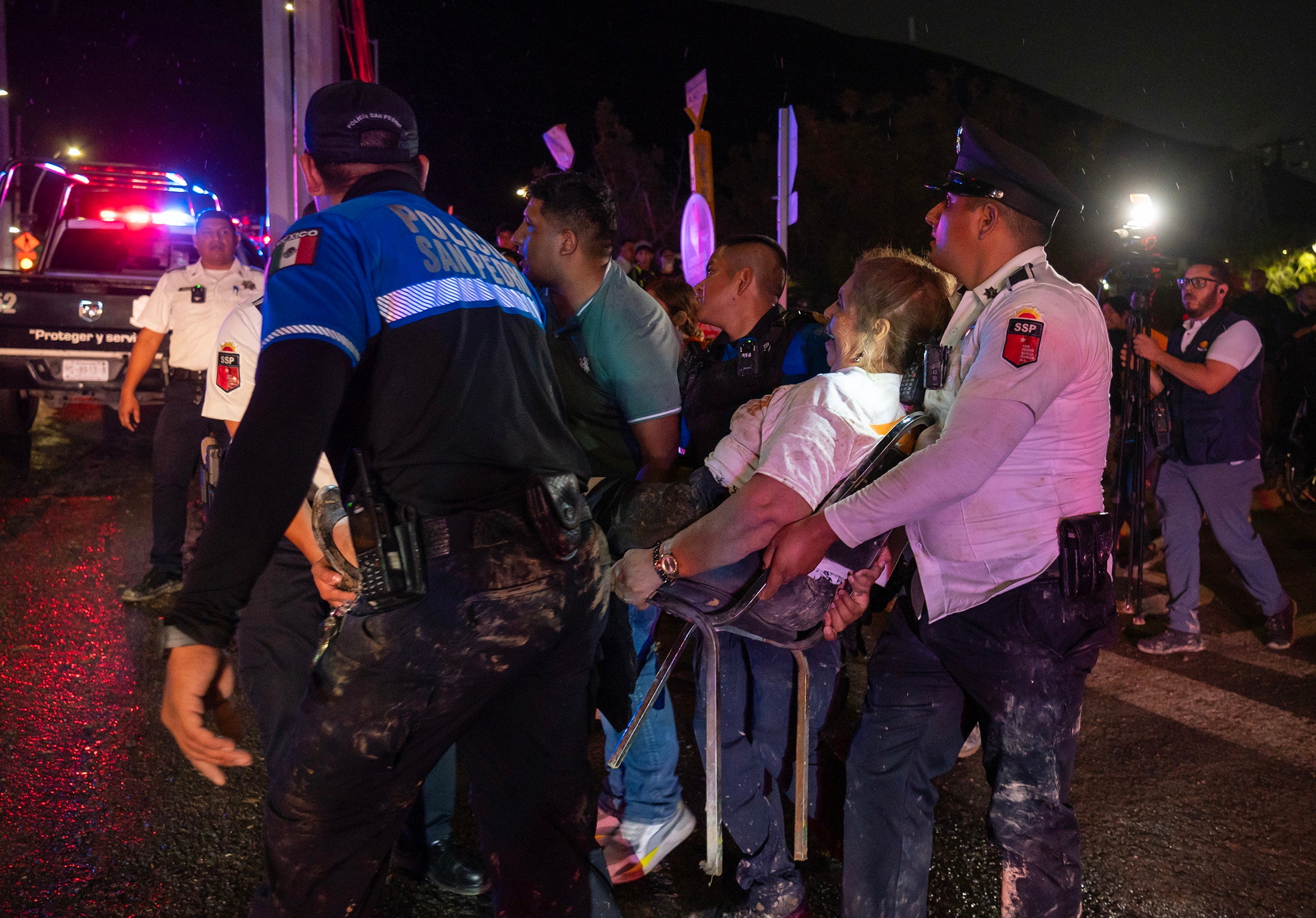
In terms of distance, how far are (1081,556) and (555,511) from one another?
1.23 m

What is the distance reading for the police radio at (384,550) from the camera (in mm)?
1700

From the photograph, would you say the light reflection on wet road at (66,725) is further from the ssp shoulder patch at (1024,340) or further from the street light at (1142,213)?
the street light at (1142,213)

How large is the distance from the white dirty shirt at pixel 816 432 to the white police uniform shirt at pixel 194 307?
4.18 metres

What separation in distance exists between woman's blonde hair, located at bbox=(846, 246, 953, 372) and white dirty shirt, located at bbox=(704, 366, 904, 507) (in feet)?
0.18

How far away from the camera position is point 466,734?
6.43ft

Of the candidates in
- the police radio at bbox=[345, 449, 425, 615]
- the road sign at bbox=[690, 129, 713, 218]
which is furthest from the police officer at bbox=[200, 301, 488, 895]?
the road sign at bbox=[690, 129, 713, 218]

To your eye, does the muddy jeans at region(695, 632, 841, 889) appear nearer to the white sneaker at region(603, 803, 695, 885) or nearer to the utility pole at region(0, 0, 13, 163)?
the white sneaker at region(603, 803, 695, 885)

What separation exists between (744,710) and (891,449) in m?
0.93

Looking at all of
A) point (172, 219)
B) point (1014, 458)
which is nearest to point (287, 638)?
point (1014, 458)

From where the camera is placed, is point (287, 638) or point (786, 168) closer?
point (287, 638)

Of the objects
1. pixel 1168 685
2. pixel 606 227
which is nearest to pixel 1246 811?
pixel 1168 685

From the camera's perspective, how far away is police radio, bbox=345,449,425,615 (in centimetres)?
170

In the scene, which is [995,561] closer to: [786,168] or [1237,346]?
[1237,346]

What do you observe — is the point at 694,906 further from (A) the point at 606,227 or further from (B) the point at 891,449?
(A) the point at 606,227
